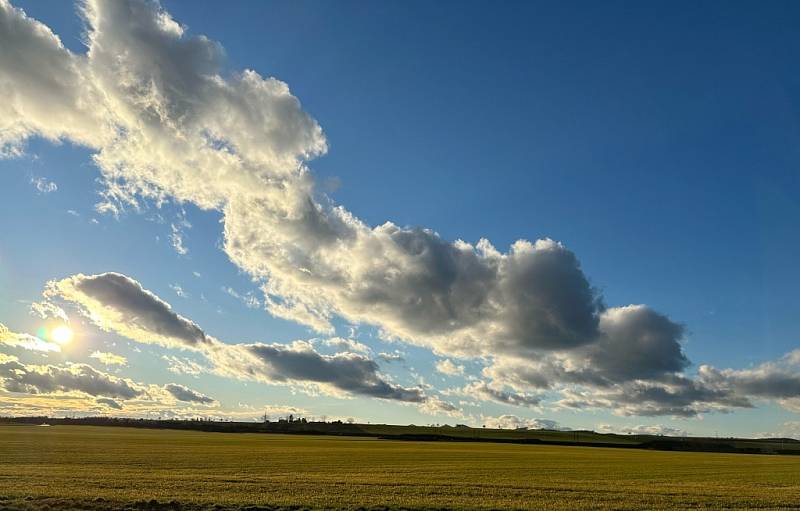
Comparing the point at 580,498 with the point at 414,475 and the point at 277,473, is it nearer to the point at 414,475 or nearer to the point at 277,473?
the point at 414,475

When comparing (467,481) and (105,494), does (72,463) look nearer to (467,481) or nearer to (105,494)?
(105,494)

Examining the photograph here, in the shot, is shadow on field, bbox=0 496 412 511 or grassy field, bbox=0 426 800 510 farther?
grassy field, bbox=0 426 800 510

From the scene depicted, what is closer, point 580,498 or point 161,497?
point 161,497

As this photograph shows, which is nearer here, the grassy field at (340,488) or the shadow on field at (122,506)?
the shadow on field at (122,506)

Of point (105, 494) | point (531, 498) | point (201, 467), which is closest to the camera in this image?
point (105, 494)

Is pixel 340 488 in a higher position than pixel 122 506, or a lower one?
higher

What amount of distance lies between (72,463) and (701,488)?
53418 mm

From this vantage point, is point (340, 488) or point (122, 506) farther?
point (340, 488)

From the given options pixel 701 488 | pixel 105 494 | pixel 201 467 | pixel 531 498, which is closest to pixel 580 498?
pixel 531 498

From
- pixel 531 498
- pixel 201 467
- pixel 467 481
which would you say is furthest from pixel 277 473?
pixel 531 498

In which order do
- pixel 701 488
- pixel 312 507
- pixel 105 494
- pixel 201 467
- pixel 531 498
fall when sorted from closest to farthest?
pixel 312 507
pixel 105 494
pixel 531 498
pixel 701 488
pixel 201 467

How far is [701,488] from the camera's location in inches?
1754

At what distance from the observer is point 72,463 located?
52.9m

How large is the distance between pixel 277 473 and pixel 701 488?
110ft
